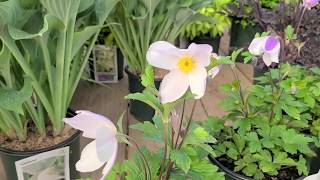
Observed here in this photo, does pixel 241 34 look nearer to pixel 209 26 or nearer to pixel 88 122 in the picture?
pixel 209 26

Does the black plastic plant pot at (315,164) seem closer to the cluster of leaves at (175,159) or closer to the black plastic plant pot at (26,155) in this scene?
the cluster of leaves at (175,159)

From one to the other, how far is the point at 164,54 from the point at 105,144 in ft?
0.44

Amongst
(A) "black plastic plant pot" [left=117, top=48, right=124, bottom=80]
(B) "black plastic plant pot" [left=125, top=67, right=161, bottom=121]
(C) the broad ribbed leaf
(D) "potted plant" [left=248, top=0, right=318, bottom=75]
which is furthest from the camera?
(A) "black plastic plant pot" [left=117, top=48, right=124, bottom=80]

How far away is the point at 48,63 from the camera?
85 centimetres

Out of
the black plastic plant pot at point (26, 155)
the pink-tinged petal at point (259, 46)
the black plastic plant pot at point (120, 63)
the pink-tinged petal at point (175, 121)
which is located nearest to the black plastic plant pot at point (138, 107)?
the black plastic plant pot at point (120, 63)

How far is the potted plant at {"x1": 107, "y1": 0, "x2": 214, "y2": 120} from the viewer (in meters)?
1.12

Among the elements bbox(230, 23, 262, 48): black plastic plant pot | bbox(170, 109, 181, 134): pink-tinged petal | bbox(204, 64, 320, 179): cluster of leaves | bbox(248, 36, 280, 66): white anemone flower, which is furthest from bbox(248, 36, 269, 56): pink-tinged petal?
bbox(230, 23, 262, 48): black plastic plant pot

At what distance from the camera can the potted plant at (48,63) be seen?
2.56ft

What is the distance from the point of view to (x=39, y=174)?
88cm

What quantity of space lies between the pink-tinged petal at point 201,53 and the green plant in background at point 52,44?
14.1 inches

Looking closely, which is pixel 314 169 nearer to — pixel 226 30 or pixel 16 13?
pixel 16 13

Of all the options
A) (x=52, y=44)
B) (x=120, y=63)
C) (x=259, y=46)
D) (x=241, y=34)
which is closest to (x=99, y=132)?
(x=259, y=46)

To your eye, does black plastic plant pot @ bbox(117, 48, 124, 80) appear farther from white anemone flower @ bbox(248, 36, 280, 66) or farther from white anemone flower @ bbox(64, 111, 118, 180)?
white anemone flower @ bbox(64, 111, 118, 180)

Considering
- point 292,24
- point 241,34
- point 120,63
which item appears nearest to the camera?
point 292,24
